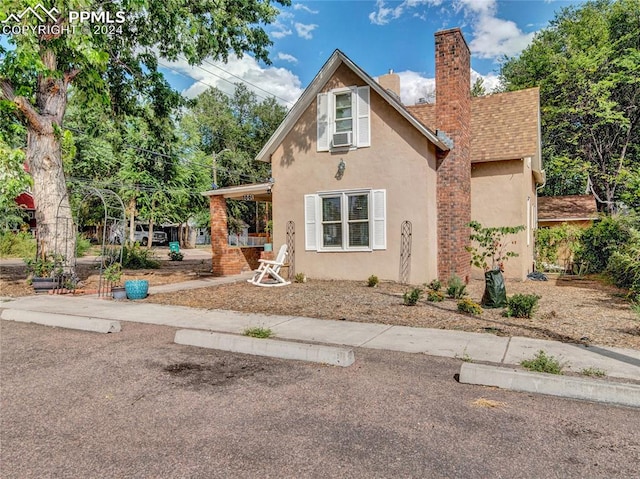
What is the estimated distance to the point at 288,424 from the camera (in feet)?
11.1

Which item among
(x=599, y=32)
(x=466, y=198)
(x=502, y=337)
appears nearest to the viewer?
(x=502, y=337)

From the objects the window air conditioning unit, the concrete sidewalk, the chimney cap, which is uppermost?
the chimney cap

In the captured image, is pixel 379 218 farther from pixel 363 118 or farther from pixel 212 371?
pixel 212 371

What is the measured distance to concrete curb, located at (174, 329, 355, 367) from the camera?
16.2ft

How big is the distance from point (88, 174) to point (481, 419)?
33.0 meters

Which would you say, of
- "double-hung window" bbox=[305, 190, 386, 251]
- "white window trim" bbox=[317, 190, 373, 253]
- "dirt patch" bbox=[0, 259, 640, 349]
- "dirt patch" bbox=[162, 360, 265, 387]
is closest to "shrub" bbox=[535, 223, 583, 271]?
"dirt patch" bbox=[0, 259, 640, 349]

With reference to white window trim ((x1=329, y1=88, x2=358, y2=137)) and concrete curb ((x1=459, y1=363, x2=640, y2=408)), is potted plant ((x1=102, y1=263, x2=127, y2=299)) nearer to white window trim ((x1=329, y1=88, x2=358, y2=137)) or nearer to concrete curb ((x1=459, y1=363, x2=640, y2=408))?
white window trim ((x1=329, y1=88, x2=358, y2=137))

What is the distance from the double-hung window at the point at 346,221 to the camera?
471 inches

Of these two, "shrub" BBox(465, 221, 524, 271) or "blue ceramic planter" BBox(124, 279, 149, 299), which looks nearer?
"shrub" BBox(465, 221, 524, 271)

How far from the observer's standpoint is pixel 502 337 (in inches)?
238

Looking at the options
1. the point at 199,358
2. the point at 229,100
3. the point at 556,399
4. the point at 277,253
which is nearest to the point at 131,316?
the point at 199,358

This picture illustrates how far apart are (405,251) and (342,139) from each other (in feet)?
12.1

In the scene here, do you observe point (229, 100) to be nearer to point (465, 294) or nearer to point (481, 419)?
point (465, 294)

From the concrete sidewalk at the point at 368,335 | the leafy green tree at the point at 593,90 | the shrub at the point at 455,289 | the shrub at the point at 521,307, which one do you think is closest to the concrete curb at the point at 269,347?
the concrete sidewalk at the point at 368,335
